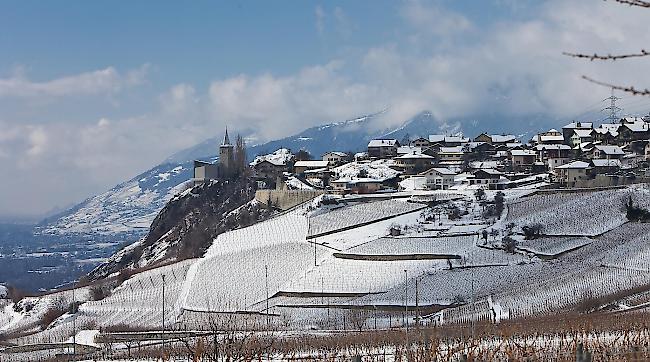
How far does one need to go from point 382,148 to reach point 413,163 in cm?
1277

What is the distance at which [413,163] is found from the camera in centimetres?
6706

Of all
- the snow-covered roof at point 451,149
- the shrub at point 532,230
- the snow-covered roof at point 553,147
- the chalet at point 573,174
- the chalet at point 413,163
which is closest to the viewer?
the shrub at point 532,230

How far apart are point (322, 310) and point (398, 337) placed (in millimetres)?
12379

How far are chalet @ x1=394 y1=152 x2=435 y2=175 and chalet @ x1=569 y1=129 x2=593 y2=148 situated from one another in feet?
40.9

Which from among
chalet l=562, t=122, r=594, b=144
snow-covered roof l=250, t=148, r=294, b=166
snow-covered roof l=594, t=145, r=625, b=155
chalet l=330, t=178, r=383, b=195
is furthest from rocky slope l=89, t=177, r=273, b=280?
chalet l=562, t=122, r=594, b=144

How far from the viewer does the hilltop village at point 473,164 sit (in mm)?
52875

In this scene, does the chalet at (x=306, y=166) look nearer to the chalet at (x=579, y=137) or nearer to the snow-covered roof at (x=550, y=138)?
the snow-covered roof at (x=550, y=138)

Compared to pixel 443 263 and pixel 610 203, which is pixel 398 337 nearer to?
pixel 443 263

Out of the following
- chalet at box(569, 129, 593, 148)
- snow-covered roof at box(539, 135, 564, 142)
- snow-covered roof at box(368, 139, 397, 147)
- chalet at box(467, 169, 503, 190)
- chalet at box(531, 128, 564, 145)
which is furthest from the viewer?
snow-covered roof at box(368, 139, 397, 147)

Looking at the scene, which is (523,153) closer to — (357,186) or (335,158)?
(357,186)

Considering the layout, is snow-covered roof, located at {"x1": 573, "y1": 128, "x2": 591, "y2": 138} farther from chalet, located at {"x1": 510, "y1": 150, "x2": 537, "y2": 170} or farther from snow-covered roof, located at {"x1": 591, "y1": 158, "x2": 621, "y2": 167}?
snow-covered roof, located at {"x1": 591, "y1": 158, "x2": 621, "y2": 167}

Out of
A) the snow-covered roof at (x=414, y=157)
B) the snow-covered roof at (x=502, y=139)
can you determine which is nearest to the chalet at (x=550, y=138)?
the snow-covered roof at (x=502, y=139)

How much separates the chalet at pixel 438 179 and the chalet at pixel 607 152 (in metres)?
9.75

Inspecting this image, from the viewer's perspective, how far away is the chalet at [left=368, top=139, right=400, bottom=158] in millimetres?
77500
